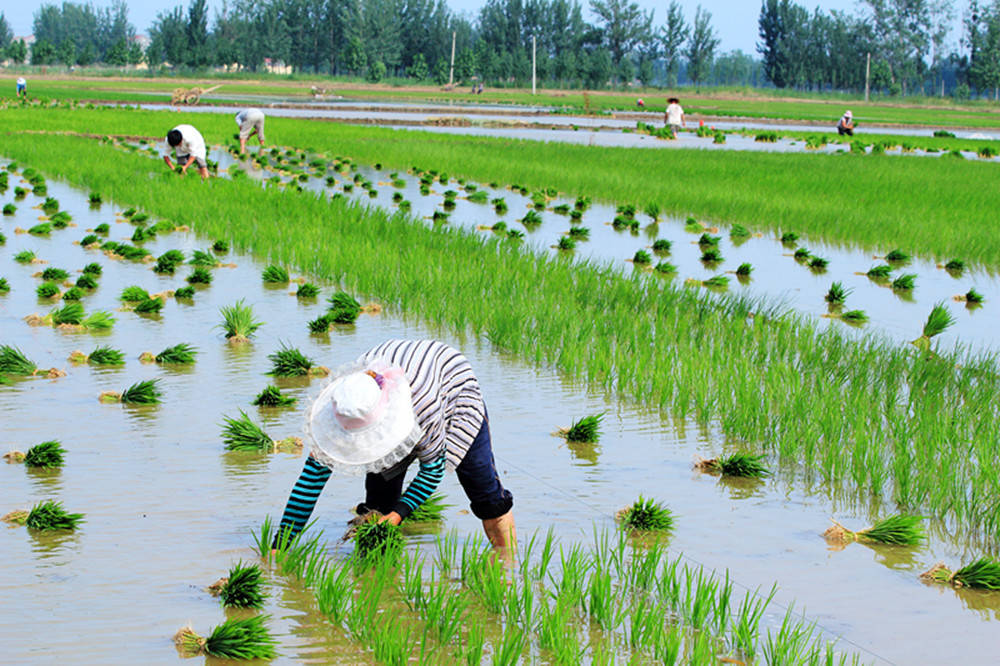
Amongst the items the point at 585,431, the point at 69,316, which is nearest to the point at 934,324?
the point at 585,431

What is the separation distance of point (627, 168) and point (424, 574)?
54.9 ft

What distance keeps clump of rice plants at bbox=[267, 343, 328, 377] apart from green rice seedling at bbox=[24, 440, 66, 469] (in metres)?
1.73

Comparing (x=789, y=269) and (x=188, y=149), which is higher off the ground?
(x=188, y=149)

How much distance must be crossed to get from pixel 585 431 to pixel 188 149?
11.3m

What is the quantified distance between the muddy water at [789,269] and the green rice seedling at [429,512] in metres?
4.15

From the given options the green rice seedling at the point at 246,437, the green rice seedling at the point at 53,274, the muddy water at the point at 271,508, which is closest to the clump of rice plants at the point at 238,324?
the muddy water at the point at 271,508

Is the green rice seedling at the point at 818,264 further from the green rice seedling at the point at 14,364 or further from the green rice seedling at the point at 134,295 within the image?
the green rice seedling at the point at 14,364

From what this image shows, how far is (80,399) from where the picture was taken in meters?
5.92

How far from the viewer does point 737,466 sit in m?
5.01

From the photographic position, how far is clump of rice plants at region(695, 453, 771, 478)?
4984 millimetres

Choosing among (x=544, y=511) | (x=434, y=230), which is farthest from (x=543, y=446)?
(x=434, y=230)

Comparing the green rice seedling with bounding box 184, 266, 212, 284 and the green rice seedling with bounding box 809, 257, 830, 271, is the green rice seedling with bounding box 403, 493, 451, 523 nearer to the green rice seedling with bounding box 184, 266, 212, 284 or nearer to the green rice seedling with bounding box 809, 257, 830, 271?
the green rice seedling with bounding box 184, 266, 212, 284

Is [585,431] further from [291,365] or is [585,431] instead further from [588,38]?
[588,38]

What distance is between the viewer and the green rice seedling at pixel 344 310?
25.4ft
